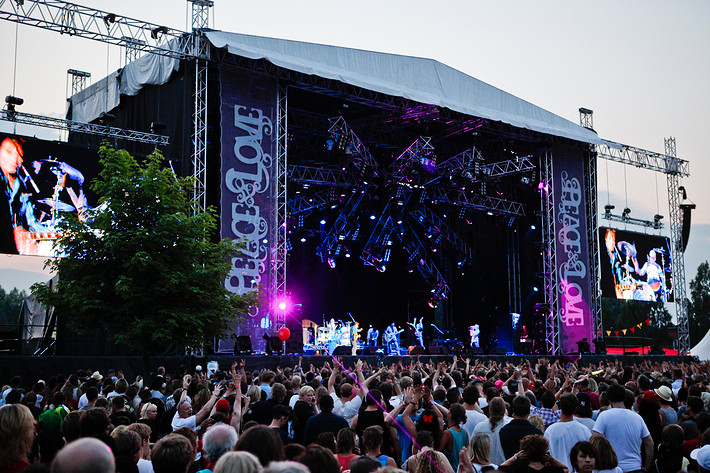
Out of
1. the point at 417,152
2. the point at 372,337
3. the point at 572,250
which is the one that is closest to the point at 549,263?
the point at 572,250

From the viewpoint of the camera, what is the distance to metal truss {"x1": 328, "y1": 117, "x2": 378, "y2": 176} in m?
24.5

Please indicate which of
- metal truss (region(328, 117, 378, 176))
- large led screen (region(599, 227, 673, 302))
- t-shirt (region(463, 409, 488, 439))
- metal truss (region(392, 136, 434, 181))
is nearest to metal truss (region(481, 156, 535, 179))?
metal truss (region(392, 136, 434, 181))

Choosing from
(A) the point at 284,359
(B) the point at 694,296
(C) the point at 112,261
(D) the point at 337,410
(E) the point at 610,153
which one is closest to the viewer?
(D) the point at 337,410

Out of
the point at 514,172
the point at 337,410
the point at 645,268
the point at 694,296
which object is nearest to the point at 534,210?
the point at 514,172

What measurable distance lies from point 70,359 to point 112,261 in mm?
4536

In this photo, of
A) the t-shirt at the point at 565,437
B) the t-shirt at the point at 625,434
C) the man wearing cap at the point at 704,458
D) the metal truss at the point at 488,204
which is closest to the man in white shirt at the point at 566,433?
the t-shirt at the point at 565,437

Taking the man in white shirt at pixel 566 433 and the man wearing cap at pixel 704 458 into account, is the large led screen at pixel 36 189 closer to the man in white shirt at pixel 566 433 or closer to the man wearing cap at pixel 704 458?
the man in white shirt at pixel 566 433

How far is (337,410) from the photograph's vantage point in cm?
734

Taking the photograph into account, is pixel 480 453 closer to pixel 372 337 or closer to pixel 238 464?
pixel 238 464

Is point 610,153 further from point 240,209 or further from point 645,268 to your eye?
point 240,209

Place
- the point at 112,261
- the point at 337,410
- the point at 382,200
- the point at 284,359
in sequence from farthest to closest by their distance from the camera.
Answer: the point at 382,200 < the point at 284,359 < the point at 112,261 < the point at 337,410

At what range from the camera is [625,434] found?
609cm

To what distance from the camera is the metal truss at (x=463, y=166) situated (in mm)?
27609

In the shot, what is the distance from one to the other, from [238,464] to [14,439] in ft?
6.63
